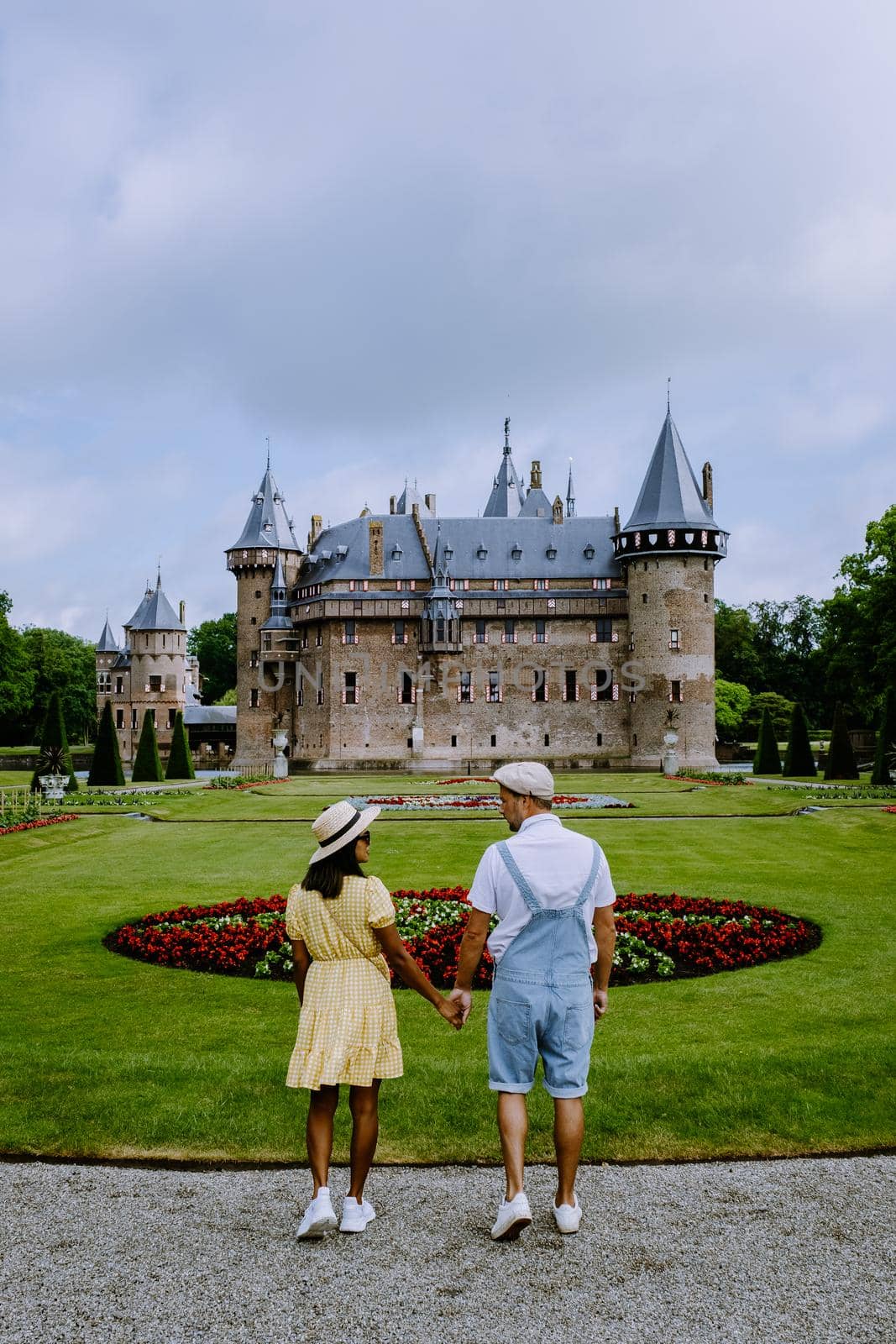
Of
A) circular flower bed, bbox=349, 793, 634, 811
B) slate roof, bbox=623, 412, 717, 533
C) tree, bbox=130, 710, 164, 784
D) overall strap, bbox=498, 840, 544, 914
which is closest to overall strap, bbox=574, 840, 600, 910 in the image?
overall strap, bbox=498, 840, 544, 914

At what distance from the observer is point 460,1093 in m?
7.07

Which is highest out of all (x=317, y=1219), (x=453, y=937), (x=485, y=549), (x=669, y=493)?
(x=669, y=493)

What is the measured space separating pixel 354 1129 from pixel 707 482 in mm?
59548

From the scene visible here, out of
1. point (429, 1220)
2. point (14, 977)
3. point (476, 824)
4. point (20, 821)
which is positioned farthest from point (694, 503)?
point (429, 1220)

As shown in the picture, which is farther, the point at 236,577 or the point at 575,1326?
the point at 236,577

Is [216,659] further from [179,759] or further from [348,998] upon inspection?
[348,998]

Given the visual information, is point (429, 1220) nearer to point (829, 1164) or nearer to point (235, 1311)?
point (235, 1311)

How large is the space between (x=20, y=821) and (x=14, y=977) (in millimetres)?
14654

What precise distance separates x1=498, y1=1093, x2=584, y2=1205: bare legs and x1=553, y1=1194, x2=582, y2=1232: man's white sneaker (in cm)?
3

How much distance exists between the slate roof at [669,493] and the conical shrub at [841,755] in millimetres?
19366

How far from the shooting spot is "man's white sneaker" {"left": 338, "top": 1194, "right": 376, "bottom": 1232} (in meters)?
5.12

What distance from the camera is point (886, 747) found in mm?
35750

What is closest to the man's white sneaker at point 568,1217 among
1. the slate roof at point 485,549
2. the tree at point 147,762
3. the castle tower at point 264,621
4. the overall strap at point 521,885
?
the overall strap at point 521,885

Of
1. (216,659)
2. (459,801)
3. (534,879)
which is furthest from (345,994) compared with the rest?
(216,659)
